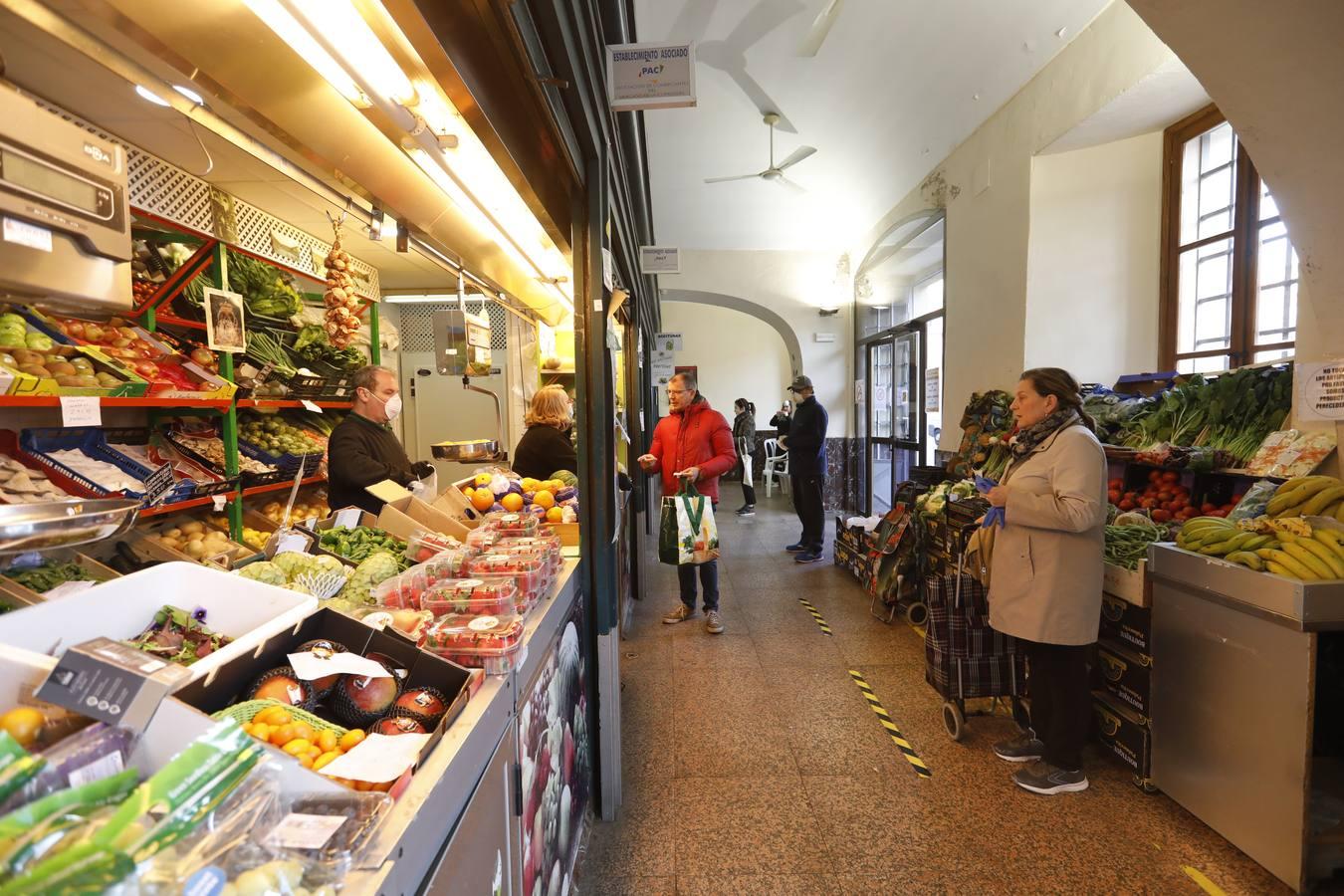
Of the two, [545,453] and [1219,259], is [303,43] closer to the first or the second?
[545,453]

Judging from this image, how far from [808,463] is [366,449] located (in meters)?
4.30

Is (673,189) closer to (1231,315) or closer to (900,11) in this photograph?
(900,11)

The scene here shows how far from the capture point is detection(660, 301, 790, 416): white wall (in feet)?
45.3

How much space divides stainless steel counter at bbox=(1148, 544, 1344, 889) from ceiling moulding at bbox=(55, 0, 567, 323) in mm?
2876

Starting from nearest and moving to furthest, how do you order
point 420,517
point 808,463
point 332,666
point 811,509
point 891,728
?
point 332,666, point 420,517, point 891,728, point 808,463, point 811,509

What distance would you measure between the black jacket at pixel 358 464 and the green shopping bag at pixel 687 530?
158 centimetres

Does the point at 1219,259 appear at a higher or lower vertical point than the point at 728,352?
lower

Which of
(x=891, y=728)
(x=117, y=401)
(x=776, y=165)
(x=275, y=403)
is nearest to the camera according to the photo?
(x=117, y=401)

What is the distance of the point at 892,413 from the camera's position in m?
8.30

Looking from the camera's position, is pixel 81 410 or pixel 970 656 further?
pixel 970 656

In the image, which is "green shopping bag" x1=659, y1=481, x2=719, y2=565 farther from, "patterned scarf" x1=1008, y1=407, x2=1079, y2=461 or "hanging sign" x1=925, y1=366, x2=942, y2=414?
"hanging sign" x1=925, y1=366, x2=942, y2=414

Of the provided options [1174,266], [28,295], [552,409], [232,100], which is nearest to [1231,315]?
[1174,266]

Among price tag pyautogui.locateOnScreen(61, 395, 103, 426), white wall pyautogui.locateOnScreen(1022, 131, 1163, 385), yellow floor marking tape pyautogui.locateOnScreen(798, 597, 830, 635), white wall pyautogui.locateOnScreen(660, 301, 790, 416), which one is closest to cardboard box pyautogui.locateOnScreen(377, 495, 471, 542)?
price tag pyautogui.locateOnScreen(61, 395, 103, 426)

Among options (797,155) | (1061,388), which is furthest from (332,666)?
(797,155)
